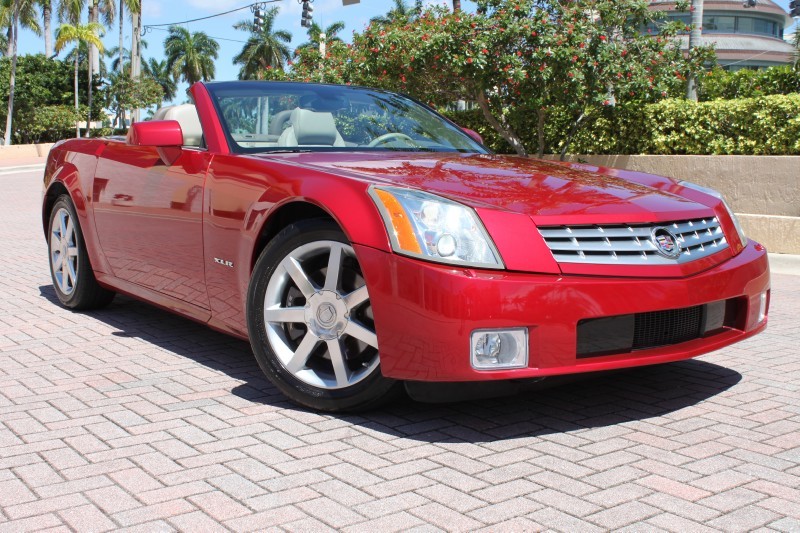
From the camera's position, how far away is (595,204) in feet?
12.2

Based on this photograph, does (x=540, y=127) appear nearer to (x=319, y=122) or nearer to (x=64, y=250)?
(x=64, y=250)

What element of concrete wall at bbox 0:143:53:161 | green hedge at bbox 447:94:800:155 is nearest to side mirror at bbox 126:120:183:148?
green hedge at bbox 447:94:800:155

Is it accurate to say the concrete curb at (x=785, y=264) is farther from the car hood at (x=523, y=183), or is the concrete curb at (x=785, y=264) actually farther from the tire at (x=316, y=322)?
the tire at (x=316, y=322)

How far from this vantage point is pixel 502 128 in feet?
48.5

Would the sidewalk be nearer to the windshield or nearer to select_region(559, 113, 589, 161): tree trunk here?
select_region(559, 113, 589, 161): tree trunk

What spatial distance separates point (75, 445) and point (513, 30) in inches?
410

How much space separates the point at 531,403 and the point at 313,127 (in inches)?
71.9

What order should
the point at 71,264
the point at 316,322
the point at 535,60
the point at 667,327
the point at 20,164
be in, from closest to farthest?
the point at 667,327, the point at 316,322, the point at 71,264, the point at 535,60, the point at 20,164

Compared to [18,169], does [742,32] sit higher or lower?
higher

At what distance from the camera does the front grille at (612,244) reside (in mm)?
3494

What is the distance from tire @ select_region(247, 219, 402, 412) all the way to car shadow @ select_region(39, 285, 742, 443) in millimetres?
→ 144

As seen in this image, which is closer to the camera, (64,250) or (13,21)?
(64,250)

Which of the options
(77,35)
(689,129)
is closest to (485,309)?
(689,129)

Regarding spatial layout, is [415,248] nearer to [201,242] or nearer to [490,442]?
[490,442]
